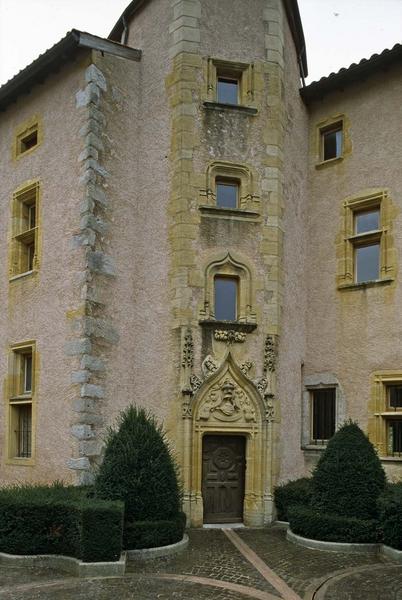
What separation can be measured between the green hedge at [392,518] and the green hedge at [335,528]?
0.33 metres

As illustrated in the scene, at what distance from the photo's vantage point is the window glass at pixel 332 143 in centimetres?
1798

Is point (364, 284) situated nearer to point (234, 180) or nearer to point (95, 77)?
point (234, 180)

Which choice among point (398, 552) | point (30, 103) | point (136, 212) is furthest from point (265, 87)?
point (398, 552)

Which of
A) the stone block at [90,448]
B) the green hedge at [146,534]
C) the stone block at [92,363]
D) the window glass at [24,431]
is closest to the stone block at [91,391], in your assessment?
the stone block at [92,363]

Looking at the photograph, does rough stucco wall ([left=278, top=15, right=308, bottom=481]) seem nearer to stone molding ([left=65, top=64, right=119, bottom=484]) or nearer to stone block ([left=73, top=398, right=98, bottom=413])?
stone molding ([left=65, top=64, right=119, bottom=484])

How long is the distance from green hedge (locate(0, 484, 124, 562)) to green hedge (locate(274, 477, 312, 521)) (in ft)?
15.9

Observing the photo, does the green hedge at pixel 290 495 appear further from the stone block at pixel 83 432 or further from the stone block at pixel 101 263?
the stone block at pixel 101 263

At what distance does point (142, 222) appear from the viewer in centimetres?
1659

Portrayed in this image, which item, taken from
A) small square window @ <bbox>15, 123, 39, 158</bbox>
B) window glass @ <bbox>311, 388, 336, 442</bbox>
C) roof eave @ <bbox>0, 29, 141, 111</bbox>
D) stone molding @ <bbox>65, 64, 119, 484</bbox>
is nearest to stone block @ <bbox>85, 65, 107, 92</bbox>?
stone molding @ <bbox>65, 64, 119, 484</bbox>

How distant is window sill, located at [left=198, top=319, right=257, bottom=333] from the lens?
15.5 m

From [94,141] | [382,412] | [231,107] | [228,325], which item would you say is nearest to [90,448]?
[228,325]

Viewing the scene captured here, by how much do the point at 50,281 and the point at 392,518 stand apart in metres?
9.64

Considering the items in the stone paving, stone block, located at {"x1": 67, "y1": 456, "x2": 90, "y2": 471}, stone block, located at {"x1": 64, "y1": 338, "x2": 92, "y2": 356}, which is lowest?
the stone paving

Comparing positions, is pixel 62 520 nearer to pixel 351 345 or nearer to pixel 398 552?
pixel 398 552
